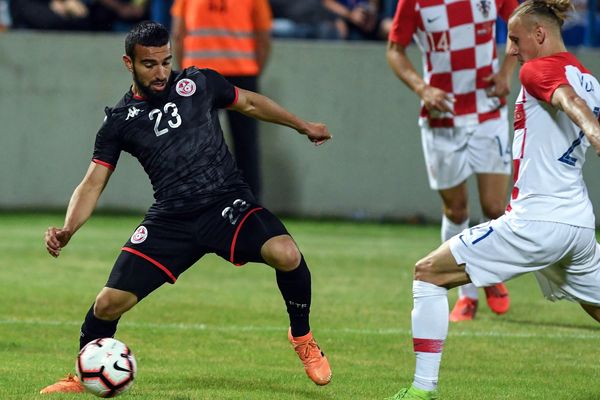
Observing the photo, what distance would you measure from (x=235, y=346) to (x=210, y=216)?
1400 millimetres

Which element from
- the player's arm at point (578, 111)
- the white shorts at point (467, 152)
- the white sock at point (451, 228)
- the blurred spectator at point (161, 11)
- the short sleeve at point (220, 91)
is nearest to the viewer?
the player's arm at point (578, 111)

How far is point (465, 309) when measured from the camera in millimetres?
8523

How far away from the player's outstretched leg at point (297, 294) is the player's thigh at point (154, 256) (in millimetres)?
386

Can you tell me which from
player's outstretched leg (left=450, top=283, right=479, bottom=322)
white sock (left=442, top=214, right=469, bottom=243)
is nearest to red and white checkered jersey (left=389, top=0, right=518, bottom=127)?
white sock (left=442, top=214, right=469, bottom=243)

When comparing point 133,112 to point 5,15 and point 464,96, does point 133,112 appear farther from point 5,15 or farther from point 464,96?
point 5,15

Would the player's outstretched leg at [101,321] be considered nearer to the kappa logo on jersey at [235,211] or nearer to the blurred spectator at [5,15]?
the kappa logo on jersey at [235,211]

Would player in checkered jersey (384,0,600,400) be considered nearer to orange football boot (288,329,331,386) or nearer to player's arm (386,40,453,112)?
orange football boot (288,329,331,386)

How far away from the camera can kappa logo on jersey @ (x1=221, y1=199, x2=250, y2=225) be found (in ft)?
20.3

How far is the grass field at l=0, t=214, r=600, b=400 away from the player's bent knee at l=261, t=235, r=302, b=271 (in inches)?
24.6

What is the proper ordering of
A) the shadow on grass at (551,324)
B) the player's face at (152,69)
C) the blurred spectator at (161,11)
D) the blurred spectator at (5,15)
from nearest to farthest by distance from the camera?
the player's face at (152,69) < the shadow on grass at (551,324) < the blurred spectator at (161,11) < the blurred spectator at (5,15)

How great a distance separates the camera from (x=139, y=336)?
7.60m

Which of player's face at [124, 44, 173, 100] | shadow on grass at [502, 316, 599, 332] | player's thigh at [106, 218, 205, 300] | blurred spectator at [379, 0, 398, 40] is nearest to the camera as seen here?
player's thigh at [106, 218, 205, 300]

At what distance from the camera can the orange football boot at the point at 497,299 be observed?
28.3 feet

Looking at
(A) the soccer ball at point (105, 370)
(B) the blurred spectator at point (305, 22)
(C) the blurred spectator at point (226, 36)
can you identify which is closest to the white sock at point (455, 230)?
(A) the soccer ball at point (105, 370)
